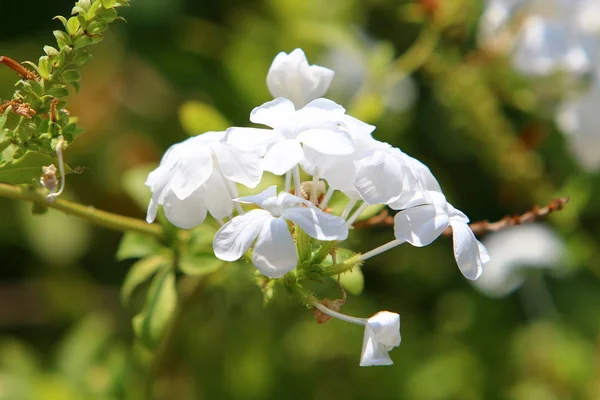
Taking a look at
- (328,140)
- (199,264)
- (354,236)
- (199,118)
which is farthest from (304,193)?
(354,236)

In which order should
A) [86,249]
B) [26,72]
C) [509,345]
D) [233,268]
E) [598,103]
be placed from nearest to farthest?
[26,72], [233,268], [598,103], [509,345], [86,249]

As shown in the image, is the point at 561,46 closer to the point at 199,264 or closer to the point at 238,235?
the point at 199,264

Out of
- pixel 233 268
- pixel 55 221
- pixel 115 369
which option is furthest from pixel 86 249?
pixel 233 268

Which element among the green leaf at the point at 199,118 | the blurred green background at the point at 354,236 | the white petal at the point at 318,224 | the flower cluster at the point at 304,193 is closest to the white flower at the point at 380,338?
the flower cluster at the point at 304,193

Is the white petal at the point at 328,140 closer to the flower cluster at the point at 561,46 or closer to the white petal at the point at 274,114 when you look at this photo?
the white petal at the point at 274,114

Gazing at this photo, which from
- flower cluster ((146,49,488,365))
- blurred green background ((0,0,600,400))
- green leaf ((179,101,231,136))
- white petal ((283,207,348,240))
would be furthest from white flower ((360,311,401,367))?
blurred green background ((0,0,600,400))

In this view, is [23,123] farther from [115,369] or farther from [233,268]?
[115,369]
